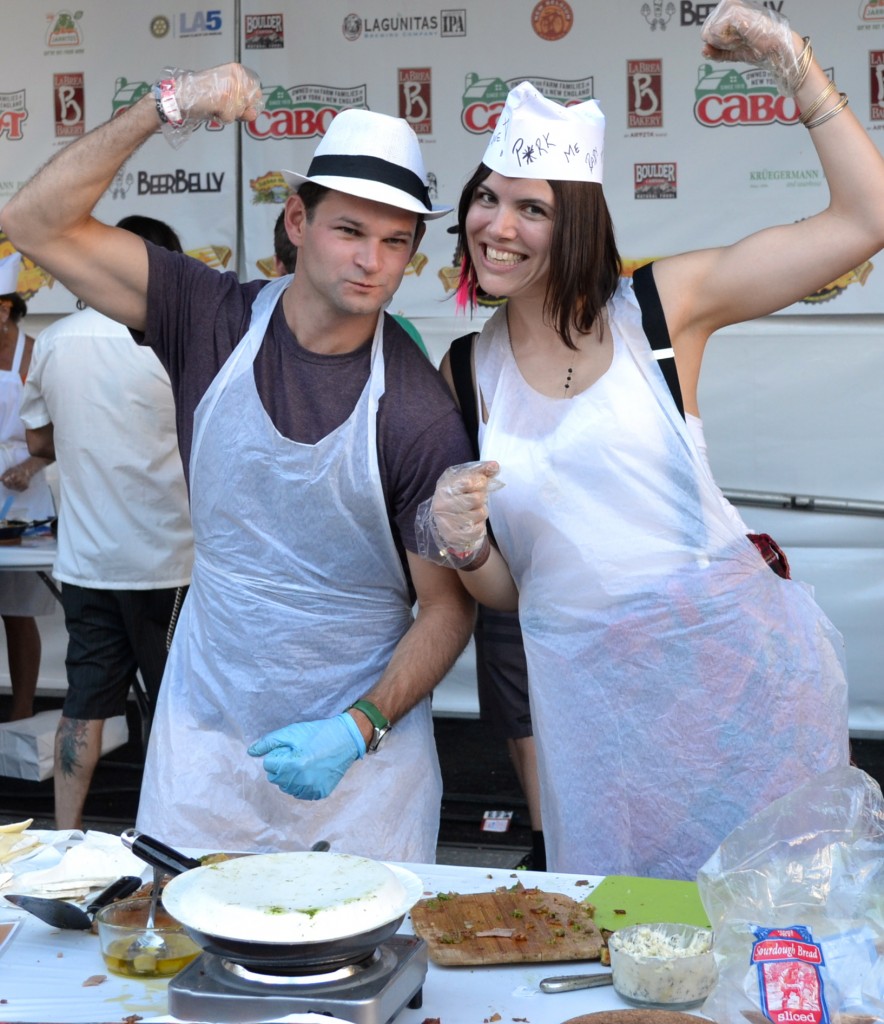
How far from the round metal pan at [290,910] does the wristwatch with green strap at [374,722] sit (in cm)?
60

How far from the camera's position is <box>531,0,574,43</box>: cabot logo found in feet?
13.8

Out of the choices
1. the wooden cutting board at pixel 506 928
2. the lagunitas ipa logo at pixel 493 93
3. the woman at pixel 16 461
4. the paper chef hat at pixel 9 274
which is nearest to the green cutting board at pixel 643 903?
the wooden cutting board at pixel 506 928

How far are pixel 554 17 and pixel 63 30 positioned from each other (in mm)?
1782

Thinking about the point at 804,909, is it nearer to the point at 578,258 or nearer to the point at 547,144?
the point at 578,258

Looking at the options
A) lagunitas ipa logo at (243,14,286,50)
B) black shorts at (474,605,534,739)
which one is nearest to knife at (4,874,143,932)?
black shorts at (474,605,534,739)

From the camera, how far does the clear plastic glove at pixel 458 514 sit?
1843mm

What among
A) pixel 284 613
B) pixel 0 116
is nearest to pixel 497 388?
pixel 284 613

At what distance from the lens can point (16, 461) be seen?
4.62 meters

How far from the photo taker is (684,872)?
197 centimetres

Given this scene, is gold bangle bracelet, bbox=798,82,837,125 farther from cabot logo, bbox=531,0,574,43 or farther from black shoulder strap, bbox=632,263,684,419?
cabot logo, bbox=531,0,574,43

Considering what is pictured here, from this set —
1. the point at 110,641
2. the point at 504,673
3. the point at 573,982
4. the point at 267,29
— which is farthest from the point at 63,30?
the point at 573,982

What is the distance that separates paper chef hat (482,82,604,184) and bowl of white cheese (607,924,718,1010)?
1140 mm

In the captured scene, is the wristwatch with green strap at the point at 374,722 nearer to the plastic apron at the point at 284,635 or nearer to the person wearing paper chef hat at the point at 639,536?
the plastic apron at the point at 284,635

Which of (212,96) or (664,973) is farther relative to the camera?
(212,96)
